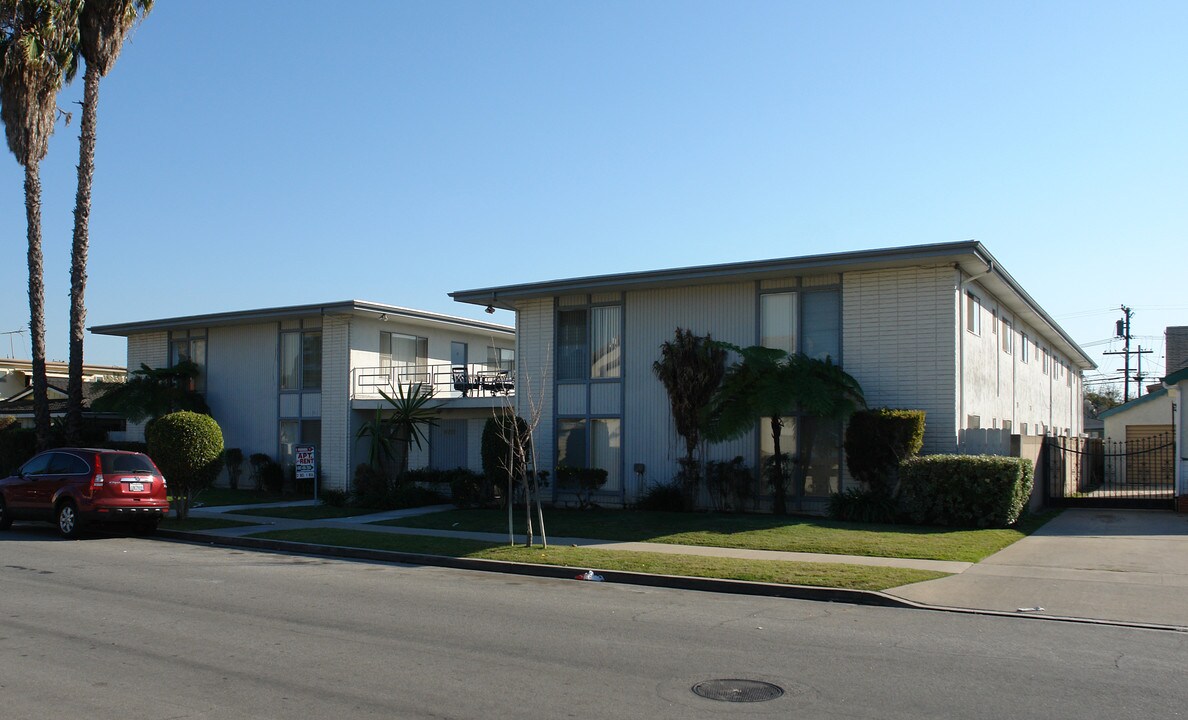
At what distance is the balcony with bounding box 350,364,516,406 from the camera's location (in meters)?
26.9

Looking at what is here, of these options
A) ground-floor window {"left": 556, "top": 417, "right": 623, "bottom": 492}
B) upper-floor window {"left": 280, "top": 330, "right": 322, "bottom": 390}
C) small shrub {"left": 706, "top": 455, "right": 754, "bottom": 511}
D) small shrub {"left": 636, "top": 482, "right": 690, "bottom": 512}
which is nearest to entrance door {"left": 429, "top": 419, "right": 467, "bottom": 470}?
upper-floor window {"left": 280, "top": 330, "right": 322, "bottom": 390}

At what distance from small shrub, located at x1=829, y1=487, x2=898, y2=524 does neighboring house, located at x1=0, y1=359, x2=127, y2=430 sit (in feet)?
80.4

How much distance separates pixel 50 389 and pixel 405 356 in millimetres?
22518

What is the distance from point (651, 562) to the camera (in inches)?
563

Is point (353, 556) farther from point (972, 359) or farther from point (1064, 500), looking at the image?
point (1064, 500)

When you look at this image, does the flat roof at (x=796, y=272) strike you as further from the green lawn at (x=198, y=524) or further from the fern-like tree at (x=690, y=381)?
the green lawn at (x=198, y=524)

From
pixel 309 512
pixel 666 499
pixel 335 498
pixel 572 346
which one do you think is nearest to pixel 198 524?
pixel 309 512

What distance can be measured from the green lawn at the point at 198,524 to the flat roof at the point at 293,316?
8.07 m

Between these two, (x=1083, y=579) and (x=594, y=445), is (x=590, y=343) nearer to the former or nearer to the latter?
(x=594, y=445)

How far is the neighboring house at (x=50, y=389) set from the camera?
3744cm

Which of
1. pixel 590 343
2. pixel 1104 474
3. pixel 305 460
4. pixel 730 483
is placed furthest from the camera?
pixel 1104 474

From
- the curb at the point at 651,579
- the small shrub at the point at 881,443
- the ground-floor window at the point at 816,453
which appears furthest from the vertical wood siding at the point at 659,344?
the curb at the point at 651,579

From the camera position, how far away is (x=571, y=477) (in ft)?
77.7

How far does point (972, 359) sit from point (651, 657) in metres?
15.4
